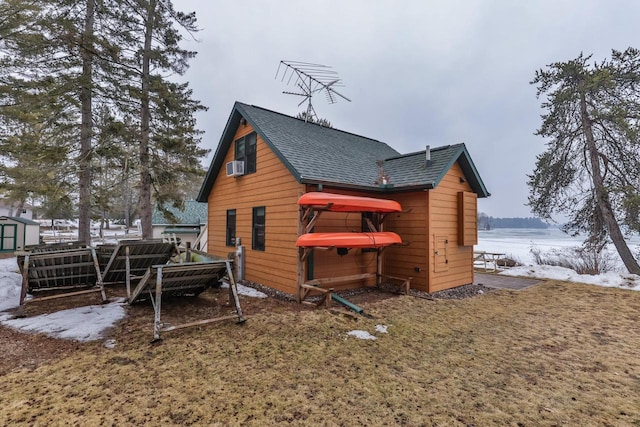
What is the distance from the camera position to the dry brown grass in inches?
101

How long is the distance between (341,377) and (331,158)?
6340mm

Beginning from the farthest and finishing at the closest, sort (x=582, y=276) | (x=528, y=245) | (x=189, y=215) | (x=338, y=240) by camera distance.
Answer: (x=528, y=245), (x=189, y=215), (x=582, y=276), (x=338, y=240)

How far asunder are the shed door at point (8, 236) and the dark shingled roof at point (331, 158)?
47.0 ft

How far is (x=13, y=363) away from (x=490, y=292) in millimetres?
9795

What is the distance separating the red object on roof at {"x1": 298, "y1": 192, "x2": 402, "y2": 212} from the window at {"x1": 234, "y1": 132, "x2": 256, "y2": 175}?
10.8 feet

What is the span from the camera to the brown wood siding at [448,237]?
7656 millimetres

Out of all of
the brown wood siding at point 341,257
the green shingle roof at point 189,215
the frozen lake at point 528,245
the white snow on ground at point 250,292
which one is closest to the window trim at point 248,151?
the brown wood siding at point 341,257

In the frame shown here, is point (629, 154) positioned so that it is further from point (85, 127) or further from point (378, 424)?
point (85, 127)

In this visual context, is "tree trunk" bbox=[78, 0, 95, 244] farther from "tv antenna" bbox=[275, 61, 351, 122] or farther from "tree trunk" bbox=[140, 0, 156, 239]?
"tv antenna" bbox=[275, 61, 351, 122]

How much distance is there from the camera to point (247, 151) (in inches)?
360

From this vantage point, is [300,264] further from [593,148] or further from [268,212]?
[593,148]

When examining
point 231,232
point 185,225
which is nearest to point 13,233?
point 185,225

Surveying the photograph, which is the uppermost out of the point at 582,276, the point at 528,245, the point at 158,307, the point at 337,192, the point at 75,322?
the point at 337,192

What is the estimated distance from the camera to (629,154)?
10.6 metres
